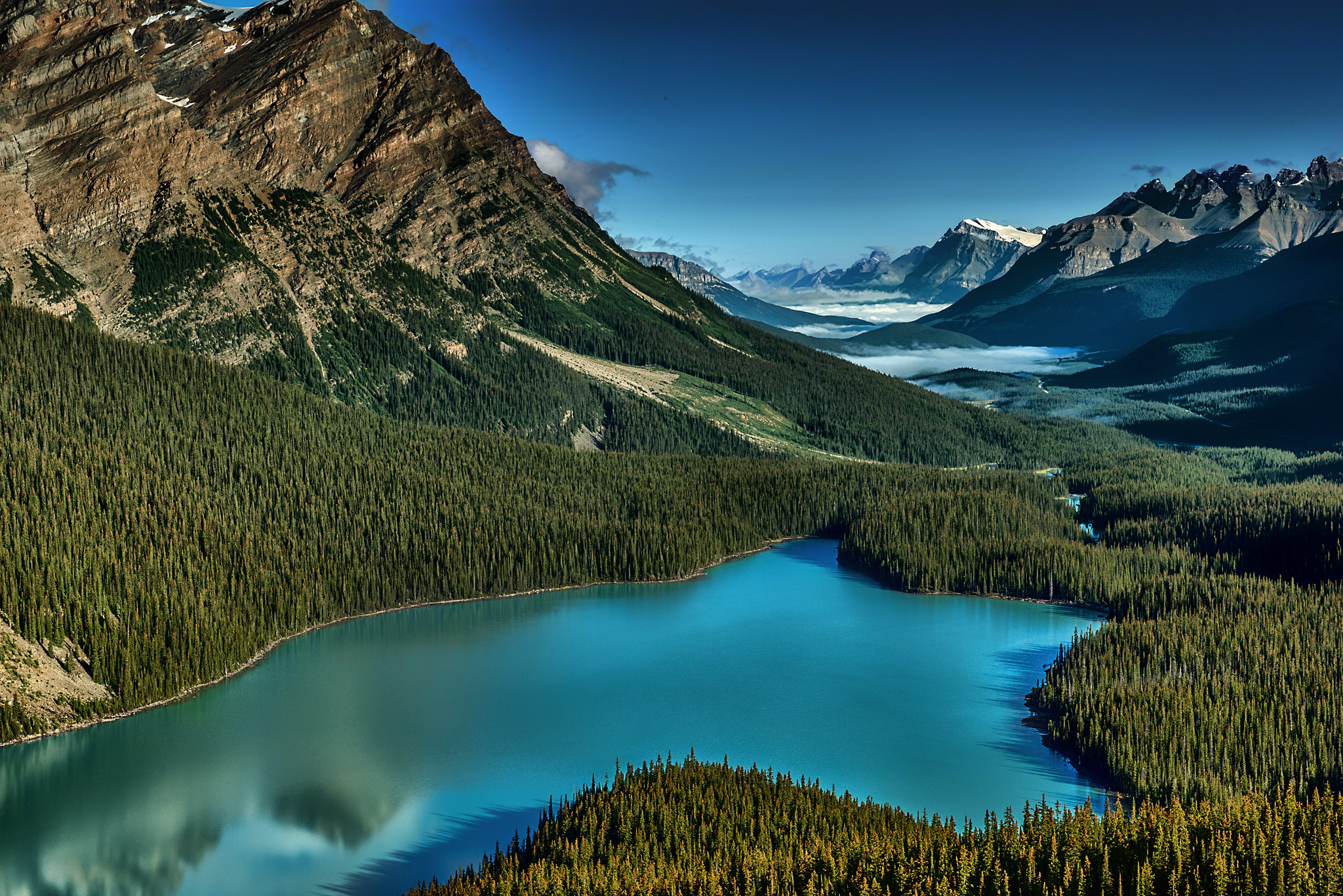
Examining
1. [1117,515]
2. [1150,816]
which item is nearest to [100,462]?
[1150,816]

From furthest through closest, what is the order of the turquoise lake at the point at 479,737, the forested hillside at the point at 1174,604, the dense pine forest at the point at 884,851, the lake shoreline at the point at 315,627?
the lake shoreline at the point at 315,627 < the forested hillside at the point at 1174,604 < the turquoise lake at the point at 479,737 < the dense pine forest at the point at 884,851

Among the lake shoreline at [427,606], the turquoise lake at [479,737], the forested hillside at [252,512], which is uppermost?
the forested hillside at [252,512]

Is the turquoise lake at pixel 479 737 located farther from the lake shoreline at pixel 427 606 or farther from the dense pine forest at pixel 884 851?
the dense pine forest at pixel 884 851

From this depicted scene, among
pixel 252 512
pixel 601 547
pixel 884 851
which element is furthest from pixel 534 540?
pixel 884 851

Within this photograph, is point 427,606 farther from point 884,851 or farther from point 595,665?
point 884,851

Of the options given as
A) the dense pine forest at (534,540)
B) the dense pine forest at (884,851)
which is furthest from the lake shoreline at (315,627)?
the dense pine forest at (884,851)

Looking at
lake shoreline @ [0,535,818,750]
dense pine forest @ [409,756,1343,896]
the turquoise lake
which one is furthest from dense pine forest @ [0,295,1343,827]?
dense pine forest @ [409,756,1343,896]
